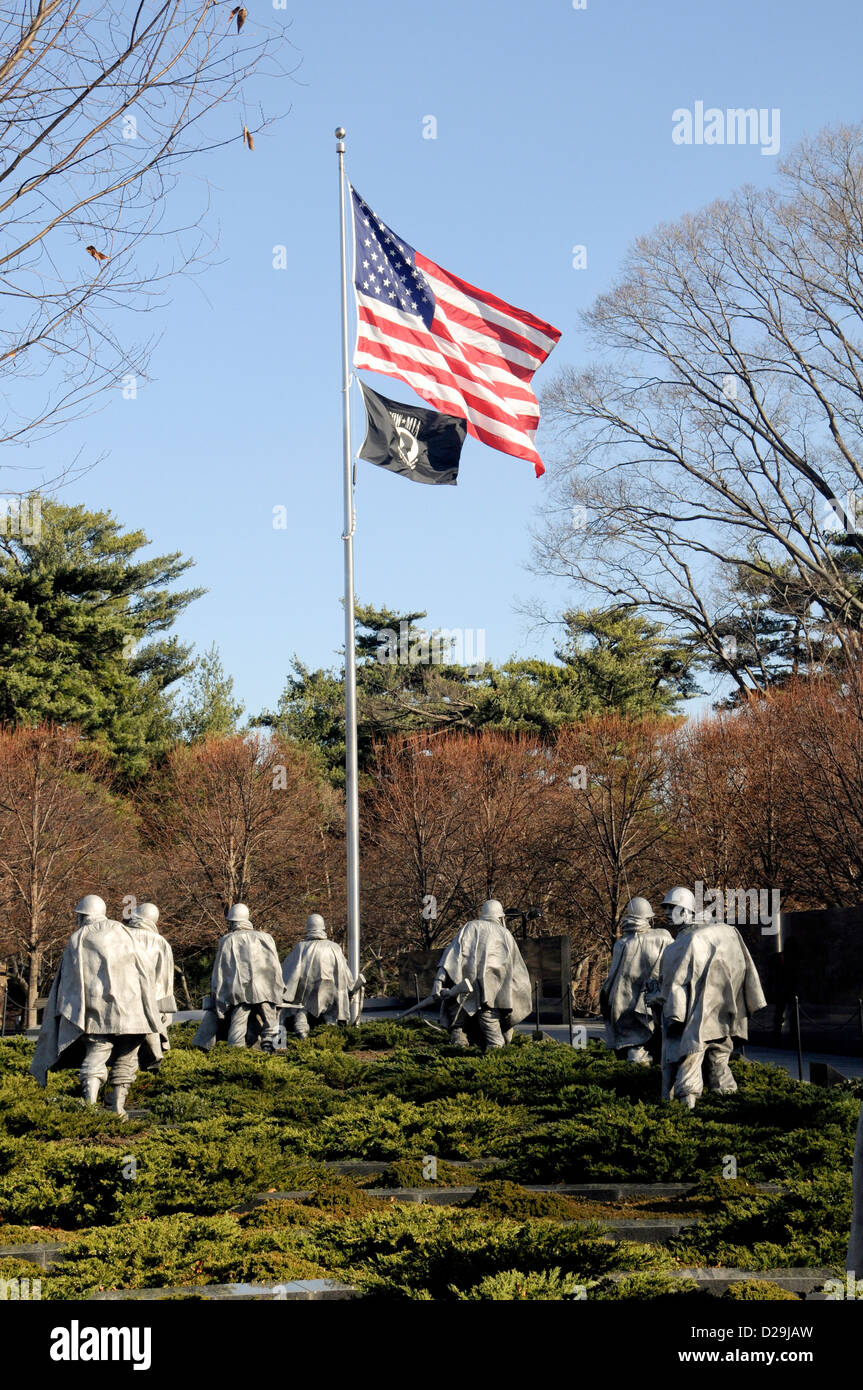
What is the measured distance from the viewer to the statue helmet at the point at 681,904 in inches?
526

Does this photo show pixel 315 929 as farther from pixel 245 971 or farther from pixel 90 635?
pixel 90 635

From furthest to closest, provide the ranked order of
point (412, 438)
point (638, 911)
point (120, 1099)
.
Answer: point (412, 438) → point (638, 911) → point (120, 1099)

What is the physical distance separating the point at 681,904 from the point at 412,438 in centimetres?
876

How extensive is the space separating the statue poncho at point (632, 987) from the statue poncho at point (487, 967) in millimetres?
1486

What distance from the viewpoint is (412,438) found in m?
19.8

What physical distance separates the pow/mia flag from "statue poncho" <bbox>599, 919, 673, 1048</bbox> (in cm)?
742

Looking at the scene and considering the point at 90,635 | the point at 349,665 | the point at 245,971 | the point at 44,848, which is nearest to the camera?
the point at 245,971

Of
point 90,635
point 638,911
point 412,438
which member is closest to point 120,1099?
point 638,911

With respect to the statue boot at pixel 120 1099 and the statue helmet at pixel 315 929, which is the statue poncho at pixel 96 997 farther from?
the statue helmet at pixel 315 929

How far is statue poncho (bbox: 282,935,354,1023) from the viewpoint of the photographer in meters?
19.6

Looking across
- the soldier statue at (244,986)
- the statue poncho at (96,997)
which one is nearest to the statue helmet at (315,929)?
the soldier statue at (244,986)

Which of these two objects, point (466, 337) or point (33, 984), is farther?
point (33, 984)

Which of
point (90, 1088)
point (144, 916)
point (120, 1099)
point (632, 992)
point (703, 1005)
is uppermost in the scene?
point (144, 916)
